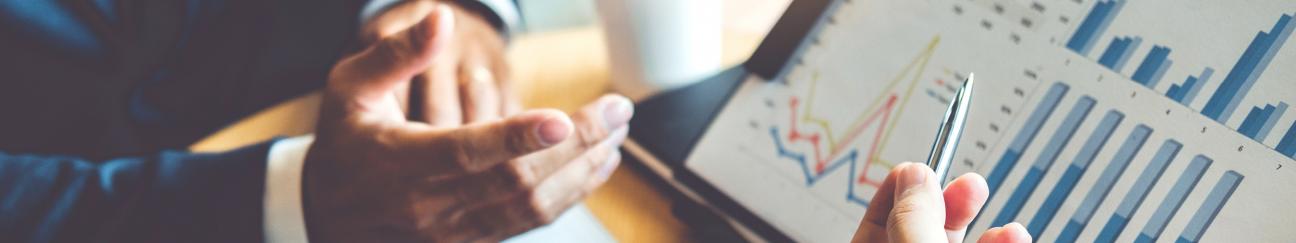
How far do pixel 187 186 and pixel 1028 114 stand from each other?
20.0 inches

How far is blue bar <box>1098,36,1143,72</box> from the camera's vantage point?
339 millimetres

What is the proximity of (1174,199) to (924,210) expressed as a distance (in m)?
0.15

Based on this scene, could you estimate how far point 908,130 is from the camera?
0.41 meters

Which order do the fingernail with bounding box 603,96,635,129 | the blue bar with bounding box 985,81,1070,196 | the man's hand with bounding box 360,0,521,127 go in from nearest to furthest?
the blue bar with bounding box 985,81,1070,196 < the fingernail with bounding box 603,96,635,129 < the man's hand with bounding box 360,0,521,127

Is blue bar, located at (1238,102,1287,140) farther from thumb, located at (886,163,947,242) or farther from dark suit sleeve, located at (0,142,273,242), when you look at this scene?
dark suit sleeve, located at (0,142,273,242)

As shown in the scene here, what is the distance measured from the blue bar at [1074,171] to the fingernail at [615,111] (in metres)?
0.23

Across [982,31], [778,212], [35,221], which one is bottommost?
[35,221]

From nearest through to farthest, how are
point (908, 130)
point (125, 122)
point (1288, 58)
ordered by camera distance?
point (1288, 58)
point (908, 130)
point (125, 122)

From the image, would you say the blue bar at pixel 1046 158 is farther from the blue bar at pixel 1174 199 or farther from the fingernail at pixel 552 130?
the fingernail at pixel 552 130

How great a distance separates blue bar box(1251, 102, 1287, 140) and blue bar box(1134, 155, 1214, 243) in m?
0.02

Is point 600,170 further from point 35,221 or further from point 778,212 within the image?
point 35,221

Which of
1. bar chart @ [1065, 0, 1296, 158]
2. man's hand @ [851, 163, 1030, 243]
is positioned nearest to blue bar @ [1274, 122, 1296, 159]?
bar chart @ [1065, 0, 1296, 158]

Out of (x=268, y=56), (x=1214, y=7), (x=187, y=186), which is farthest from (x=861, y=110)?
(x=268, y=56)

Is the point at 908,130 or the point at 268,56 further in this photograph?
the point at 268,56
